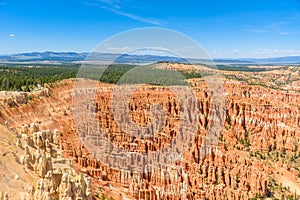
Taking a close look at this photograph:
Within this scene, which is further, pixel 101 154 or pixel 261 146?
pixel 261 146

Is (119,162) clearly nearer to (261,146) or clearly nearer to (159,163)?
(159,163)

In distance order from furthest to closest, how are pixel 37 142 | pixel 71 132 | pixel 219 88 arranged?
pixel 219 88 < pixel 71 132 < pixel 37 142

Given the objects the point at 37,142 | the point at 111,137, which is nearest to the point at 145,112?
the point at 111,137

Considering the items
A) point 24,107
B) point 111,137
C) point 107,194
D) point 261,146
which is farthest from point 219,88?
point 107,194

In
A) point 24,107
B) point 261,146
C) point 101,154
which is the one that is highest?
point 24,107

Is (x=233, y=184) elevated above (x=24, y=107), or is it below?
→ below

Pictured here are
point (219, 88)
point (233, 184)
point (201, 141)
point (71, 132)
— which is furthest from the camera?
point (219, 88)
